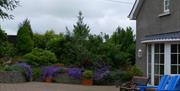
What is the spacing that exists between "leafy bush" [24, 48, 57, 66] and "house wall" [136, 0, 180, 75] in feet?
20.7

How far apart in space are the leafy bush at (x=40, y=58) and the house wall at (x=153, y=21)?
6318mm

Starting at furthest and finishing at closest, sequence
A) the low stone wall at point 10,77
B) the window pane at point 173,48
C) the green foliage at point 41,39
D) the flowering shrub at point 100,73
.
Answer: the green foliage at point 41,39, the flowering shrub at point 100,73, the low stone wall at point 10,77, the window pane at point 173,48

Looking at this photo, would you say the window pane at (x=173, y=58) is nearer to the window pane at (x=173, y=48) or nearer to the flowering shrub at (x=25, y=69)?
the window pane at (x=173, y=48)

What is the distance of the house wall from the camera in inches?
841

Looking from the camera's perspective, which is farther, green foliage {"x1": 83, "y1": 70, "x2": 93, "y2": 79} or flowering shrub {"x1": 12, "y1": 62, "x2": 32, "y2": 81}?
flowering shrub {"x1": 12, "y1": 62, "x2": 32, "y2": 81}

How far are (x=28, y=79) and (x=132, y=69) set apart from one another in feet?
19.1

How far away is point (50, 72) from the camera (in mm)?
26375

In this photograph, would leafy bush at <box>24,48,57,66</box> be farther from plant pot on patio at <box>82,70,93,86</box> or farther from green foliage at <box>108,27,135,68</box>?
plant pot on patio at <box>82,70,93,86</box>

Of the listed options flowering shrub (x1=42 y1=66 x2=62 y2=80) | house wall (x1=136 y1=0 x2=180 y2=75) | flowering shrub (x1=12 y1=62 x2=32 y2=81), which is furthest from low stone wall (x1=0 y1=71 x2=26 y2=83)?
house wall (x1=136 y1=0 x2=180 y2=75)

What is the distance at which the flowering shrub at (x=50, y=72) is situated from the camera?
26.3 meters

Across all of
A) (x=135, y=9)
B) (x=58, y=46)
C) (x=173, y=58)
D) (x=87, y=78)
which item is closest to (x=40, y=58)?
(x=58, y=46)

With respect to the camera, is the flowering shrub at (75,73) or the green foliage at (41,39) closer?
the flowering shrub at (75,73)

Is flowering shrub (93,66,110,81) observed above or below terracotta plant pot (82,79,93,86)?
above

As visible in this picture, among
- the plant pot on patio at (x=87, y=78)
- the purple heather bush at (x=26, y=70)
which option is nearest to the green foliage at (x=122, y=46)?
the plant pot on patio at (x=87, y=78)
